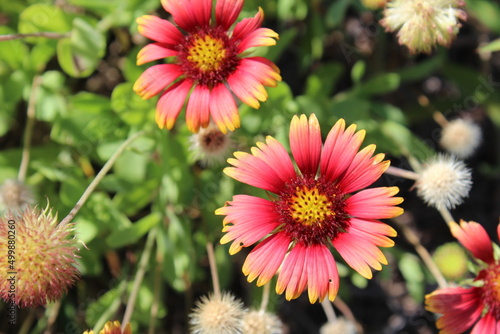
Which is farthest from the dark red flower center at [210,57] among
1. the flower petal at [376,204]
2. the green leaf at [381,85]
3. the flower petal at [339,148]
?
the green leaf at [381,85]

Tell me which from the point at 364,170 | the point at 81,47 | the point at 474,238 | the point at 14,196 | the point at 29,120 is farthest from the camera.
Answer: the point at 29,120

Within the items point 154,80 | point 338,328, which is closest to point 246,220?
point 154,80

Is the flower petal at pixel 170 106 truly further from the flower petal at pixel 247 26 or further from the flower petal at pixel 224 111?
the flower petal at pixel 247 26

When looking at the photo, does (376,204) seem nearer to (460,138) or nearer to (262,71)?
(262,71)

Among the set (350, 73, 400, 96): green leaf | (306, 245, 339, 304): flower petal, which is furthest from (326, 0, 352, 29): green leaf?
(306, 245, 339, 304): flower petal

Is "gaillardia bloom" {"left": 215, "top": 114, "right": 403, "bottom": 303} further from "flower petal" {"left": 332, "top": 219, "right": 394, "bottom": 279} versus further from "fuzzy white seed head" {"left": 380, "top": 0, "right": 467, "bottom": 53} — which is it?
"fuzzy white seed head" {"left": 380, "top": 0, "right": 467, "bottom": 53}
